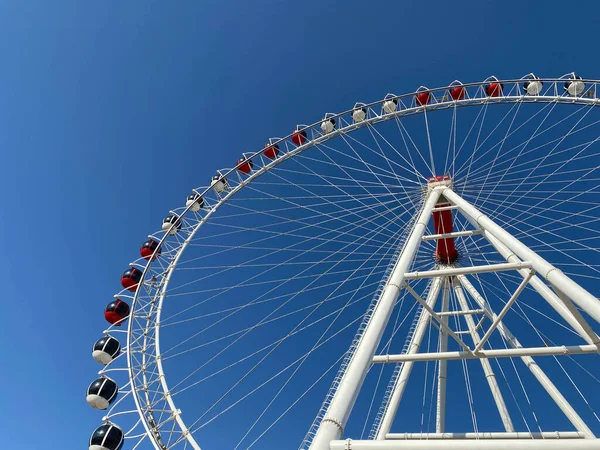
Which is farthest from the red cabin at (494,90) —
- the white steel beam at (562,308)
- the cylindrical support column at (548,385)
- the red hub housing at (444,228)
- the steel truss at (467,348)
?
the white steel beam at (562,308)

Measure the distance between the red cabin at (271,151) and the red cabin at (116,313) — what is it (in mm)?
10283

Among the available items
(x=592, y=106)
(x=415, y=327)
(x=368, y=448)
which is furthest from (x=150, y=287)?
(x=592, y=106)

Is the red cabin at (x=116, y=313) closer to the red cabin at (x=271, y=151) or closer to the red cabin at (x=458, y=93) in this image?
the red cabin at (x=271, y=151)

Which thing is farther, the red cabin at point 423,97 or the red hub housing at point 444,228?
the red cabin at point 423,97

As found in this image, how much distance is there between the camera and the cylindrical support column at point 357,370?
4594 millimetres

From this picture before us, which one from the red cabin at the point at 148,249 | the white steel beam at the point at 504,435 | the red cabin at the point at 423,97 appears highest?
the red cabin at the point at 423,97

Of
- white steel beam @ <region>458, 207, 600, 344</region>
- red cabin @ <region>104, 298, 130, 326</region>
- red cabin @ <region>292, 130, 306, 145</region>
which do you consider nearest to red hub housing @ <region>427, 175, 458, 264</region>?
white steel beam @ <region>458, 207, 600, 344</region>

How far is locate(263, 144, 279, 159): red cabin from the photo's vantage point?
20031 millimetres

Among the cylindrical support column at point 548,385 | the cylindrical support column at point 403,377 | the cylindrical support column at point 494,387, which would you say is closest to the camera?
the cylindrical support column at point 548,385

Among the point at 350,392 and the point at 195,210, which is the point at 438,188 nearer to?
the point at 350,392

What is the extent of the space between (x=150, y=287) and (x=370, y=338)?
13.6 metres

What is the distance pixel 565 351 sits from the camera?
275 inches

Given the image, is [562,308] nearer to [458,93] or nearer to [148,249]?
[458,93]

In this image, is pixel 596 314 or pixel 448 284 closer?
pixel 596 314
